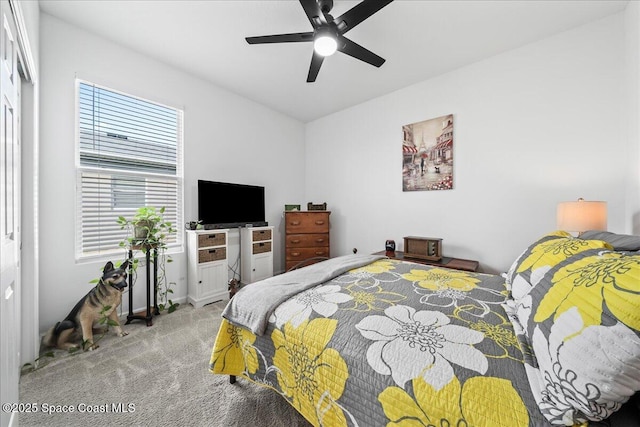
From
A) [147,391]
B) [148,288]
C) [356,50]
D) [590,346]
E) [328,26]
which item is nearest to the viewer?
[590,346]

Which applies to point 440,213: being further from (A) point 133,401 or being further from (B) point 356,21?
(A) point 133,401

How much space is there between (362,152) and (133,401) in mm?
3648

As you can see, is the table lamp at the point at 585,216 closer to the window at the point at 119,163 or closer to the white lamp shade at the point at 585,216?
the white lamp shade at the point at 585,216

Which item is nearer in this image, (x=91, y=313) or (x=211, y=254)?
(x=91, y=313)

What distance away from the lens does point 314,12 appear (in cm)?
167

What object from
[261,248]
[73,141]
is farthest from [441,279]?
[73,141]

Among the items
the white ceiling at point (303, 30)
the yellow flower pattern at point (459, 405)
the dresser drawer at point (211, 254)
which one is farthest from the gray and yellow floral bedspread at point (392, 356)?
the white ceiling at point (303, 30)

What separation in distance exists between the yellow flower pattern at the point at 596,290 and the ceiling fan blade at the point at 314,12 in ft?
6.57

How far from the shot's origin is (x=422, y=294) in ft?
4.69

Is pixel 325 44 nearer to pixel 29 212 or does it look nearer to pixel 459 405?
pixel 459 405

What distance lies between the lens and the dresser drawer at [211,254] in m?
2.87

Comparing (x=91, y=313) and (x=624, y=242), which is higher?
(x=624, y=242)

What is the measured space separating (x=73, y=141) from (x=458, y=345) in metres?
3.37

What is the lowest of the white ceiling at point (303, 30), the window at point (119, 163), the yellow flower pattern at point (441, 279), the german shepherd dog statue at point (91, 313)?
the german shepherd dog statue at point (91, 313)
